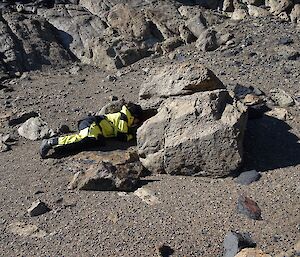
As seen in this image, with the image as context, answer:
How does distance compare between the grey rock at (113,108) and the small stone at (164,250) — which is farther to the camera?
Result: the grey rock at (113,108)

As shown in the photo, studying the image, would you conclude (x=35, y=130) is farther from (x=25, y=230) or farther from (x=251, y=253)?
(x=251, y=253)

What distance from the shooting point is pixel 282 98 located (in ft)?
31.1

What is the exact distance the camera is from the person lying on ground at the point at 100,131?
8484mm

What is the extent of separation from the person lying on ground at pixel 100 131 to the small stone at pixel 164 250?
279cm

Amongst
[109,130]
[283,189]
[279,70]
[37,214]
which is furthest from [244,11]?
[37,214]

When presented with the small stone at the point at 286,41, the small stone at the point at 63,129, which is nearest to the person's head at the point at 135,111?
the small stone at the point at 63,129

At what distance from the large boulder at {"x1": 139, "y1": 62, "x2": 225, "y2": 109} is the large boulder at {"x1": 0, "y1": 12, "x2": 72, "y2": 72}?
576cm

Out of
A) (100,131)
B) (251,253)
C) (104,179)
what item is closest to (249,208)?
(251,253)

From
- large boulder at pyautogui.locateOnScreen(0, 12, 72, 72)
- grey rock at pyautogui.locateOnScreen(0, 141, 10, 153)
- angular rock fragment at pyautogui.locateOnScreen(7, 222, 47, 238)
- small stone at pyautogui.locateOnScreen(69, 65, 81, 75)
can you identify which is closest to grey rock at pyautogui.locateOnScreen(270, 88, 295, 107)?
grey rock at pyautogui.locateOnScreen(0, 141, 10, 153)

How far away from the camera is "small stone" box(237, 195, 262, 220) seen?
6754 mm

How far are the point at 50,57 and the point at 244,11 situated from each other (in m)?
5.31

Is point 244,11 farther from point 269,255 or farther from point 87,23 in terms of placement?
point 269,255

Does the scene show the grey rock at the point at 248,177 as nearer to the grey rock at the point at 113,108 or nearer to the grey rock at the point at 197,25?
the grey rock at the point at 113,108

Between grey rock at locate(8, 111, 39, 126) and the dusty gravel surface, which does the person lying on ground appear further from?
grey rock at locate(8, 111, 39, 126)
